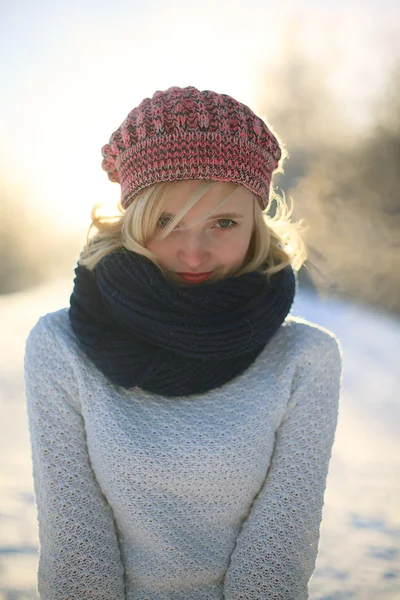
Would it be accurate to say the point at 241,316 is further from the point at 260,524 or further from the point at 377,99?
the point at 377,99

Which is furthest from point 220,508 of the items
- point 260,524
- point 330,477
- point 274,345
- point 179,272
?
point 330,477

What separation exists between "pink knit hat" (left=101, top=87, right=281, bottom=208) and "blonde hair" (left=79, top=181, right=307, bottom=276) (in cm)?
4

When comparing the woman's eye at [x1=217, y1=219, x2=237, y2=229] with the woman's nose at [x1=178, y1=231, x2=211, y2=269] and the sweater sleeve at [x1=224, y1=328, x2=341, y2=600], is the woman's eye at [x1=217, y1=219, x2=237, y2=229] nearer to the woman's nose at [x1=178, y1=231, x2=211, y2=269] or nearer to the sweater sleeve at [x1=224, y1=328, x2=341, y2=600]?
the woman's nose at [x1=178, y1=231, x2=211, y2=269]

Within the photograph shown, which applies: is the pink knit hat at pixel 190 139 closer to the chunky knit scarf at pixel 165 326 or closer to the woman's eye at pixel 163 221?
the woman's eye at pixel 163 221

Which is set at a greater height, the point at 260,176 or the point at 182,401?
the point at 260,176

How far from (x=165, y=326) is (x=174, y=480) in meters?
0.34

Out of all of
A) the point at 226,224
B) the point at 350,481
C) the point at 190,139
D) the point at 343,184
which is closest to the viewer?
the point at 190,139

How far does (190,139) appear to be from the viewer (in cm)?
109

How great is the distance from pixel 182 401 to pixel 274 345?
276mm

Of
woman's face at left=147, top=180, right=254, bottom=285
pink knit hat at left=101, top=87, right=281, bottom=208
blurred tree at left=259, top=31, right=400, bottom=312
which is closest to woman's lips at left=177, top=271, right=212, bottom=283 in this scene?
woman's face at left=147, top=180, right=254, bottom=285

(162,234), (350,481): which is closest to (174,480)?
(162,234)

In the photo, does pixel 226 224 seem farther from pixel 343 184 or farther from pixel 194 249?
pixel 343 184

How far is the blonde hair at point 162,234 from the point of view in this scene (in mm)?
1141

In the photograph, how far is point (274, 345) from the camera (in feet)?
4.17
